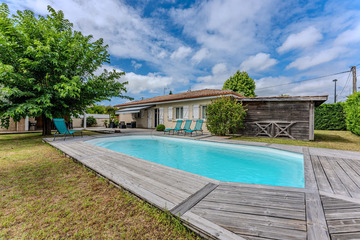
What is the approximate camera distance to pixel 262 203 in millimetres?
2326

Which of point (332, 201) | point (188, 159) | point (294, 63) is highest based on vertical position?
point (294, 63)

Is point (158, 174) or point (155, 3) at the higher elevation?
point (155, 3)

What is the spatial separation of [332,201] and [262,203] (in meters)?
1.29

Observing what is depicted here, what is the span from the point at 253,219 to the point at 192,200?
2.96 feet

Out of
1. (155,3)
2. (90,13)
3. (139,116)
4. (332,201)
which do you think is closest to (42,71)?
(90,13)

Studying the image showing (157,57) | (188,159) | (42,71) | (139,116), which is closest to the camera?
(188,159)

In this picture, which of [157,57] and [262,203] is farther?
[157,57]

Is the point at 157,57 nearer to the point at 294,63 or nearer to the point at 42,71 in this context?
the point at 42,71

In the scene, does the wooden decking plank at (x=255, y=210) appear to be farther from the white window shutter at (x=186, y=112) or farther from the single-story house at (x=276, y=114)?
the white window shutter at (x=186, y=112)

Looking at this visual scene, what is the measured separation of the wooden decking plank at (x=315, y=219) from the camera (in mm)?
1703

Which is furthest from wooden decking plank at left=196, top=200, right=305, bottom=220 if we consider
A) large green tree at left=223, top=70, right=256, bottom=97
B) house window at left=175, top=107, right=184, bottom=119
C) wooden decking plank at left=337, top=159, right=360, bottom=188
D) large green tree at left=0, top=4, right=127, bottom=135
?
large green tree at left=223, top=70, right=256, bottom=97

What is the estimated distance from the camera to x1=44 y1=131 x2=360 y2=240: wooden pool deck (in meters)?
1.76

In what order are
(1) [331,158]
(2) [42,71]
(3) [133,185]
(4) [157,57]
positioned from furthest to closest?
(4) [157,57] < (2) [42,71] < (1) [331,158] < (3) [133,185]

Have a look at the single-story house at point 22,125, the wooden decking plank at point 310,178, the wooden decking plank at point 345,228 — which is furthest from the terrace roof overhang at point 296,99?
the single-story house at point 22,125
